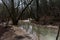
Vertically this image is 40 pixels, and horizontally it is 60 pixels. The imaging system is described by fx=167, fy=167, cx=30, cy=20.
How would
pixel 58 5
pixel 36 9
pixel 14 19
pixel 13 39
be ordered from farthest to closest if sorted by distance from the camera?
pixel 36 9 → pixel 58 5 → pixel 14 19 → pixel 13 39

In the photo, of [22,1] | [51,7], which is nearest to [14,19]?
[22,1]

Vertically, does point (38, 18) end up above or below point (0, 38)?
below

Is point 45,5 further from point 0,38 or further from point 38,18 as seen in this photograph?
point 0,38

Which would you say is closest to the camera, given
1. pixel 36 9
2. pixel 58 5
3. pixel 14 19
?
pixel 14 19

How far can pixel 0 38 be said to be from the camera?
9812 mm

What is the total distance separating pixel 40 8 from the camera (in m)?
28.2

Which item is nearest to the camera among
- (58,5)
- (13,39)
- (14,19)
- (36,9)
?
(13,39)

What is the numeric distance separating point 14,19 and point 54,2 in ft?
34.7

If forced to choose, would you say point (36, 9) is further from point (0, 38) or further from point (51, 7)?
point (0, 38)

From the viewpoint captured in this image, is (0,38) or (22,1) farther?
(22,1)

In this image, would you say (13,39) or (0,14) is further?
(0,14)

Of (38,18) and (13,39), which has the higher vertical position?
(13,39)

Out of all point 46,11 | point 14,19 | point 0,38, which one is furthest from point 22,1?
point 0,38

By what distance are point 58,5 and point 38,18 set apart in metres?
3.58
